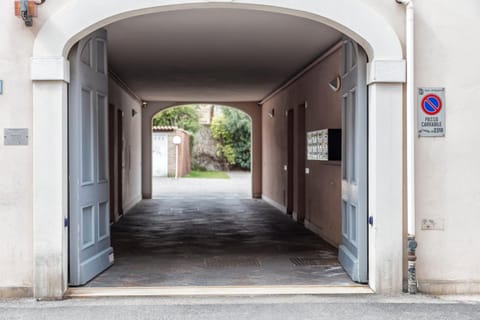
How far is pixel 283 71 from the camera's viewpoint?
11.5 m

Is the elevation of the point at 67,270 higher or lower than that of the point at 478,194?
lower

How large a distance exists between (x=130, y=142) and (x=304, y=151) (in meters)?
4.89

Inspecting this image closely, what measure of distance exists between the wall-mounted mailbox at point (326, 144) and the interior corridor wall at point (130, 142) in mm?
3921

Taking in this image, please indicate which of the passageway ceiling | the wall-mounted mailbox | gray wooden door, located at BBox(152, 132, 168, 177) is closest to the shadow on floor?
the wall-mounted mailbox

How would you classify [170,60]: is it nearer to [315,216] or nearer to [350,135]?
[315,216]

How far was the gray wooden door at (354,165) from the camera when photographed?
6.20m

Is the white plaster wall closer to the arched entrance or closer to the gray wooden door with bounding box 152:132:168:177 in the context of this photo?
the arched entrance

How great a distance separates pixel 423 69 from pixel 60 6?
3.36m

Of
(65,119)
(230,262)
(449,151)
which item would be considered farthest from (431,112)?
(65,119)

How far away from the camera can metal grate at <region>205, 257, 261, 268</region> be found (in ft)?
24.5

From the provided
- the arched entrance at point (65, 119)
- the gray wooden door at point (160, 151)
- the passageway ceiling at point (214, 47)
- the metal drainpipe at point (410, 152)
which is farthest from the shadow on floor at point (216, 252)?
the gray wooden door at point (160, 151)

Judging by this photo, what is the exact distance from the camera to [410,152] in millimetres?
5809

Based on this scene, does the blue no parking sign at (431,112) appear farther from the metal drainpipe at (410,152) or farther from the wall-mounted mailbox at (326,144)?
the wall-mounted mailbox at (326,144)

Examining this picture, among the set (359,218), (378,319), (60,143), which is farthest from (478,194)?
(60,143)
